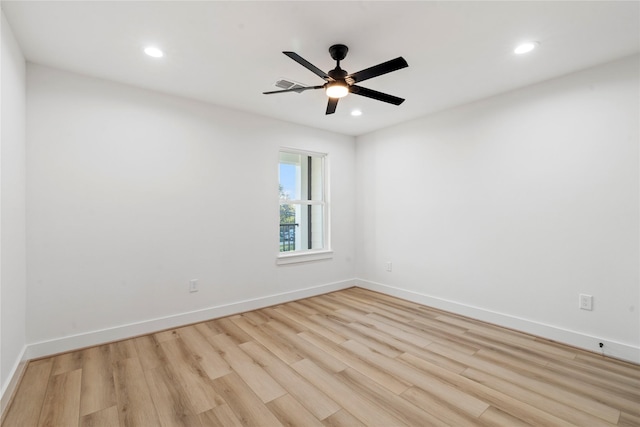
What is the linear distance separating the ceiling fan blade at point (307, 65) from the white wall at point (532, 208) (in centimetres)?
216

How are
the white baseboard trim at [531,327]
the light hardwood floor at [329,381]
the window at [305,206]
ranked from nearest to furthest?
1. the light hardwood floor at [329,381]
2. the white baseboard trim at [531,327]
3. the window at [305,206]

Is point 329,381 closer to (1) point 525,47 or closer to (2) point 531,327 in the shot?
(2) point 531,327

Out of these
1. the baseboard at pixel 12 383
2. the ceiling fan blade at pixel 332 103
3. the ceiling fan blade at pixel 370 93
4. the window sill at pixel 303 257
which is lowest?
the baseboard at pixel 12 383

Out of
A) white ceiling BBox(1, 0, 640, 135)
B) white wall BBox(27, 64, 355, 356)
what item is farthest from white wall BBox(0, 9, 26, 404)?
white ceiling BBox(1, 0, 640, 135)

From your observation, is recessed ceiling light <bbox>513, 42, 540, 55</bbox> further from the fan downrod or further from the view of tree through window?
the view of tree through window

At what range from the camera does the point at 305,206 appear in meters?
4.74

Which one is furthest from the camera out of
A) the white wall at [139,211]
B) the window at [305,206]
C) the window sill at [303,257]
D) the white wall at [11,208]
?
the window at [305,206]

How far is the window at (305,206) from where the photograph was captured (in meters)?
4.46

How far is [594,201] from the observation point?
2564 millimetres

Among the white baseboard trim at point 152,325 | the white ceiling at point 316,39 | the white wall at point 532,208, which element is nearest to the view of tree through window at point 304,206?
the white baseboard trim at point 152,325

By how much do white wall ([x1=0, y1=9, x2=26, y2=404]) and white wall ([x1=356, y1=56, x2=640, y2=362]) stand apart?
12.8 feet

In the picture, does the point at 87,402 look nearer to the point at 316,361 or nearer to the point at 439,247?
the point at 316,361

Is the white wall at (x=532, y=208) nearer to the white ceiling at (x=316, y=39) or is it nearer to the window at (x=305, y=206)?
the white ceiling at (x=316, y=39)

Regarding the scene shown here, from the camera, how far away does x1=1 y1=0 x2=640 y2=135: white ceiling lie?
6.10 ft
